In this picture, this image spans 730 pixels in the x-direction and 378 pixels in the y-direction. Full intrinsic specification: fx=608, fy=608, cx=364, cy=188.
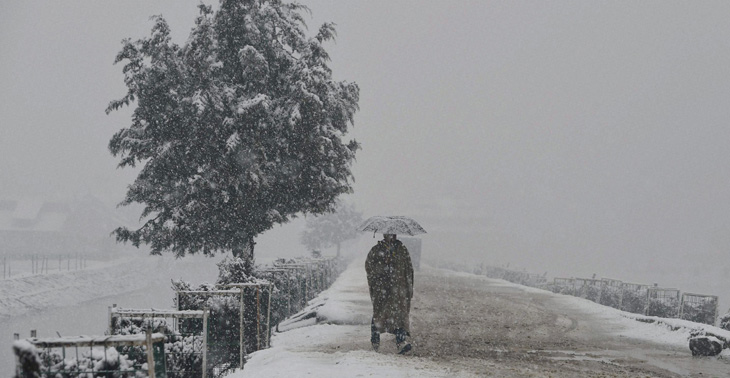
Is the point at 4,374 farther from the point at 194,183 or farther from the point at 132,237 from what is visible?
the point at 194,183

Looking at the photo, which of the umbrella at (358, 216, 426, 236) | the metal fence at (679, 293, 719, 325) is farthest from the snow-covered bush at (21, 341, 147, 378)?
the metal fence at (679, 293, 719, 325)

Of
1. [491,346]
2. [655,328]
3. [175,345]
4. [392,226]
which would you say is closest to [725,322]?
[655,328]

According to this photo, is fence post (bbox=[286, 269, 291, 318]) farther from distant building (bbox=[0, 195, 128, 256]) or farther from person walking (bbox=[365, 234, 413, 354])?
distant building (bbox=[0, 195, 128, 256])

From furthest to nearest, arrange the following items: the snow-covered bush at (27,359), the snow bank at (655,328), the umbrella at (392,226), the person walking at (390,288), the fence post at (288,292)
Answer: the fence post at (288,292) → the snow bank at (655,328) → the umbrella at (392,226) → the person walking at (390,288) → the snow-covered bush at (27,359)

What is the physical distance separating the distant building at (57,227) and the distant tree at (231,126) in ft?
193

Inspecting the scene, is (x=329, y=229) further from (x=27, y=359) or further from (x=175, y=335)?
(x=27, y=359)

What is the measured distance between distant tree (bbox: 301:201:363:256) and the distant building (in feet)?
78.1

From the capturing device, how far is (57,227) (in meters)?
89.6

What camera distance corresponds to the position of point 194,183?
56.5 ft

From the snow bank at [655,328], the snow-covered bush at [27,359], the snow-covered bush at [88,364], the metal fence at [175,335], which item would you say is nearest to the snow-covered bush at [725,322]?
the snow bank at [655,328]

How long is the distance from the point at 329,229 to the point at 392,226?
60431mm

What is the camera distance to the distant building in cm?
7575

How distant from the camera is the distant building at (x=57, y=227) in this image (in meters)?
75.8

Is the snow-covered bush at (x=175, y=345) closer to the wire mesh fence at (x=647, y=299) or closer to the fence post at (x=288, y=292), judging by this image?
the fence post at (x=288, y=292)
